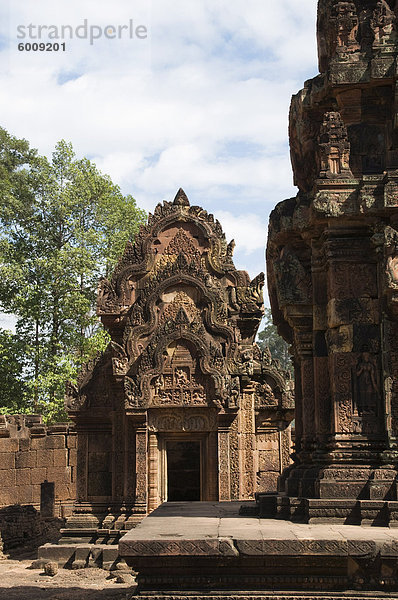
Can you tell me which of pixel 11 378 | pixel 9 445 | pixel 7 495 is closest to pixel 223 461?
pixel 9 445

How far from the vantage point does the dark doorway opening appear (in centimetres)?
1933

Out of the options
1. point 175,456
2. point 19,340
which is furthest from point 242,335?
point 19,340

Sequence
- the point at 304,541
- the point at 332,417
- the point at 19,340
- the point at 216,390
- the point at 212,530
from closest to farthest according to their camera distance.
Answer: the point at 304,541 → the point at 212,530 → the point at 332,417 → the point at 216,390 → the point at 19,340

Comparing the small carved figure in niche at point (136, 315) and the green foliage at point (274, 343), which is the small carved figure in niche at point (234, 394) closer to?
the small carved figure in niche at point (136, 315)

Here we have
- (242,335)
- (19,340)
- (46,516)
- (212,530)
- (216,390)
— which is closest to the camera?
(212,530)

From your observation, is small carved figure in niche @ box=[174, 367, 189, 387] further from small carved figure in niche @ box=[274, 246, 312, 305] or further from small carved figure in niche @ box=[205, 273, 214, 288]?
small carved figure in niche @ box=[274, 246, 312, 305]

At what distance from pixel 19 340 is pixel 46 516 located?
9.07 metres

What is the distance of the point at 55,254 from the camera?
1098 inches

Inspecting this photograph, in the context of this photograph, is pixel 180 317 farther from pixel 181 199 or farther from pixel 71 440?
pixel 71 440

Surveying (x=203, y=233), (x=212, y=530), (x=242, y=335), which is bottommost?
(x=212, y=530)

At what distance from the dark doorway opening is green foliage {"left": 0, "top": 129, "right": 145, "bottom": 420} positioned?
6.66 metres

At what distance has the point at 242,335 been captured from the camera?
51.6 feet

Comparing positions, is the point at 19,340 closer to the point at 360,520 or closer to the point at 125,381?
the point at 125,381

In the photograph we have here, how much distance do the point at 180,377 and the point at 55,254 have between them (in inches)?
576
